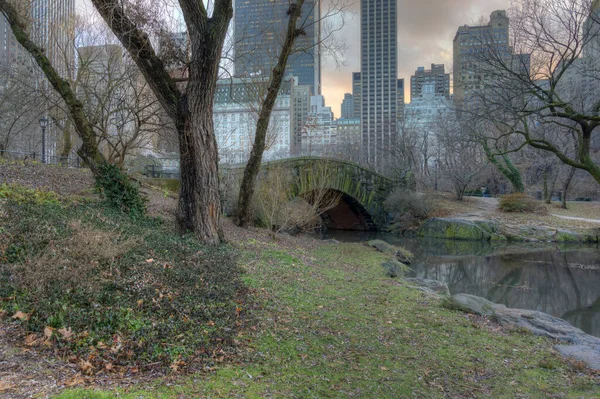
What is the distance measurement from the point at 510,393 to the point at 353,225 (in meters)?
25.5

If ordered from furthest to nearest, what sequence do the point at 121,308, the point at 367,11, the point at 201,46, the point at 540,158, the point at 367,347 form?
the point at 367,11, the point at 540,158, the point at 201,46, the point at 367,347, the point at 121,308

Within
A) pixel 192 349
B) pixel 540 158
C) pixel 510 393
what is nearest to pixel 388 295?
pixel 510 393

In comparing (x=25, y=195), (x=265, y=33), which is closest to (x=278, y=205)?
(x=265, y=33)

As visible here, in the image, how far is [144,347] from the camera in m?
3.88

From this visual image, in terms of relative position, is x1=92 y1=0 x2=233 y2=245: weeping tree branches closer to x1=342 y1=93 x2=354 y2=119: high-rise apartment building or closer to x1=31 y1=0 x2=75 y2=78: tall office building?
x1=31 y1=0 x2=75 y2=78: tall office building

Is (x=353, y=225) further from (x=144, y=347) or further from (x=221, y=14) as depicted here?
(x=144, y=347)

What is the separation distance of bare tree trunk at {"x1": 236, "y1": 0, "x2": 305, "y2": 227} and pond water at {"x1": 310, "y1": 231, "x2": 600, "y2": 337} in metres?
5.99

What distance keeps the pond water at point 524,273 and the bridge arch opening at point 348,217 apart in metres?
5.03

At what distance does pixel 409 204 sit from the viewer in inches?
1029

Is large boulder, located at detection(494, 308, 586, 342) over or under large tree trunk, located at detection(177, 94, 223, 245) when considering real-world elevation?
under

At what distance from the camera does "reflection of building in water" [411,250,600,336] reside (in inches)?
412

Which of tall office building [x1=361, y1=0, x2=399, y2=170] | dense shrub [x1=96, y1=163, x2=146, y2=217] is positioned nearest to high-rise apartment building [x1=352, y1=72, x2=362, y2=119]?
tall office building [x1=361, y1=0, x2=399, y2=170]

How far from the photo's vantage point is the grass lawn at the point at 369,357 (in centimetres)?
365

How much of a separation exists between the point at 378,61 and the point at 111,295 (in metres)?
100
